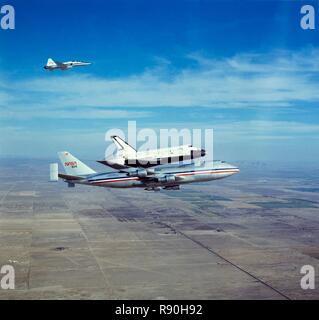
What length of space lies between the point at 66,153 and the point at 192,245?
9278 cm

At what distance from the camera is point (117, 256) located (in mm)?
122625

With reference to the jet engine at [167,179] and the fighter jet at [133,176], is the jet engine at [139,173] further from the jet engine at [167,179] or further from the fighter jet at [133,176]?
the jet engine at [167,179]

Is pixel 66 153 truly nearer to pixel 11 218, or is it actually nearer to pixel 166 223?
pixel 166 223

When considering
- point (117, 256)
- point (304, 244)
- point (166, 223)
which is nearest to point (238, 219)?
point (166, 223)

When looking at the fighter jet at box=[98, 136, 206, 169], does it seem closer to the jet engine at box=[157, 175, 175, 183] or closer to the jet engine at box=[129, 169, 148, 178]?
the jet engine at box=[129, 169, 148, 178]

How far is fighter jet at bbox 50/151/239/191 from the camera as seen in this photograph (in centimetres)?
5125

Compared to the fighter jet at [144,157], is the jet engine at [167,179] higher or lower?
lower

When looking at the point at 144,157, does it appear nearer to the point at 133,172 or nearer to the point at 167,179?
the point at 133,172

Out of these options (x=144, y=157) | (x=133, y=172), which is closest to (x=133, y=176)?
(x=133, y=172)

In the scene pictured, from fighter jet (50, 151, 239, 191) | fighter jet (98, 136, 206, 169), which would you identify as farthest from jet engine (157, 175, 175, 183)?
fighter jet (98, 136, 206, 169)

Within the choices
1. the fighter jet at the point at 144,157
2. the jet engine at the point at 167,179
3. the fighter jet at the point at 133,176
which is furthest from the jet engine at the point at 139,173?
the fighter jet at the point at 144,157

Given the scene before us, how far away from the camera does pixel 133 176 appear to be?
5334cm

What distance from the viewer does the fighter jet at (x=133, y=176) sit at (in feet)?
168
